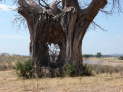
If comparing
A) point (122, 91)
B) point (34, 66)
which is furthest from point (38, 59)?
point (122, 91)

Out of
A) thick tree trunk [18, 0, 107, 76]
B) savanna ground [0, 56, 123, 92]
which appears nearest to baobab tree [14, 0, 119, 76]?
thick tree trunk [18, 0, 107, 76]

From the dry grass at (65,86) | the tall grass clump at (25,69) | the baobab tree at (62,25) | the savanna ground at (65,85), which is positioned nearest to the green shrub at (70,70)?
the baobab tree at (62,25)

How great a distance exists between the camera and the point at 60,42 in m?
22.8

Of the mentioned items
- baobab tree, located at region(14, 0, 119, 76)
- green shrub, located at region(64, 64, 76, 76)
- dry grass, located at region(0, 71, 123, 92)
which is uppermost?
baobab tree, located at region(14, 0, 119, 76)

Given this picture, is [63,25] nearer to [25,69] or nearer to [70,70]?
[70,70]

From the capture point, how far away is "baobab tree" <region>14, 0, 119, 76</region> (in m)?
21.4

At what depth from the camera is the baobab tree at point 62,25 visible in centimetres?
2136

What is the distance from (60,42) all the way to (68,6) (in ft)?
8.61

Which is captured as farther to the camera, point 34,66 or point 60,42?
point 60,42

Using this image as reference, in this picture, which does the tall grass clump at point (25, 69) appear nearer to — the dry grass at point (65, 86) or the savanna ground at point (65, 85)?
the savanna ground at point (65, 85)

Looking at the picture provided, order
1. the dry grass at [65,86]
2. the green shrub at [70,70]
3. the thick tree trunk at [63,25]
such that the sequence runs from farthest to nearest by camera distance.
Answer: the thick tree trunk at [63,25] < the green shrub at [70,70] < the dry grass at [65,86]

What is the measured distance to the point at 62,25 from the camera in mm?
21688

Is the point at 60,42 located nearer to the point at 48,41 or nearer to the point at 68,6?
the point at 48,41

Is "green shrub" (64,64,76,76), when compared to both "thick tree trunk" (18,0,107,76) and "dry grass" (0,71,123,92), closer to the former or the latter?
"thick tree trunk" (18,0,107,76)
